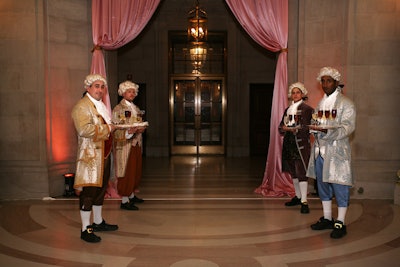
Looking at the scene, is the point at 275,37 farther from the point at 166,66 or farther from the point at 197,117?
the point at 197,117

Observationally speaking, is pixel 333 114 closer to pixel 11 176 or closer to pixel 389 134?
pixel 389 134

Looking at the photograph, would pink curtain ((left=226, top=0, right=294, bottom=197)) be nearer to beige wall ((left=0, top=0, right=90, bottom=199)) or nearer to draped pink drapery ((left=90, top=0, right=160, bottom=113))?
draped pink drapery ((left=90, top=0, right=160, bottom=113))

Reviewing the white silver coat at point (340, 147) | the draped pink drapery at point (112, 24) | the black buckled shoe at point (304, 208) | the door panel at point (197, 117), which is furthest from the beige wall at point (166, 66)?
the white silver coat at point (340, 147)

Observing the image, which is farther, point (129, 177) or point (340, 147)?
point (129, 177)

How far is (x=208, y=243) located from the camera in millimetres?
4352

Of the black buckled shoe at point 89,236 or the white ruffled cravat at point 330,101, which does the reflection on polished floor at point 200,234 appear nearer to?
the black buckled shoe at point 89,236

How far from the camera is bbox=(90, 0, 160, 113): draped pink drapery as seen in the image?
255 inches

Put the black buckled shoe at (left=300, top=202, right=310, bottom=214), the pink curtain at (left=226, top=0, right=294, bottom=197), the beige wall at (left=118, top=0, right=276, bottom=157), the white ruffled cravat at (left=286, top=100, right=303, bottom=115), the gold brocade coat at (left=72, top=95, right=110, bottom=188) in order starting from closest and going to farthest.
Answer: the gold brocade coat at (left=72, top=95, right=110, bottom=188), the black buckled shoe at (left=300, top=202, right=310, bottom=214), the white ruffled cravat at (left=286, top=100, right=303, bottom=115), the pink curtain at (left=226, top=0, right=294, bottom=197), the beige wall at (left=118, top=0, right=276, bottom=157)

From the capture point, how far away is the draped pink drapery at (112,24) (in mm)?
6465

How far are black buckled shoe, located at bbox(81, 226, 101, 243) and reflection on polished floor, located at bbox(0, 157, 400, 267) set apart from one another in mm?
→ 56

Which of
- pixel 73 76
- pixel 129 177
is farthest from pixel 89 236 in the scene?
pixel 73 76

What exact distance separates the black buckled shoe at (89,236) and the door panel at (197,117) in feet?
27.2

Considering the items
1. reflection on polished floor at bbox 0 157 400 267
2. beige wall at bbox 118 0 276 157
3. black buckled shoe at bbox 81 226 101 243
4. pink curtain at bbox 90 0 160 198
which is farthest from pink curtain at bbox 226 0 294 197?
beige wall at bbox 118 0 276 157

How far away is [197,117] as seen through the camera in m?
12.7
